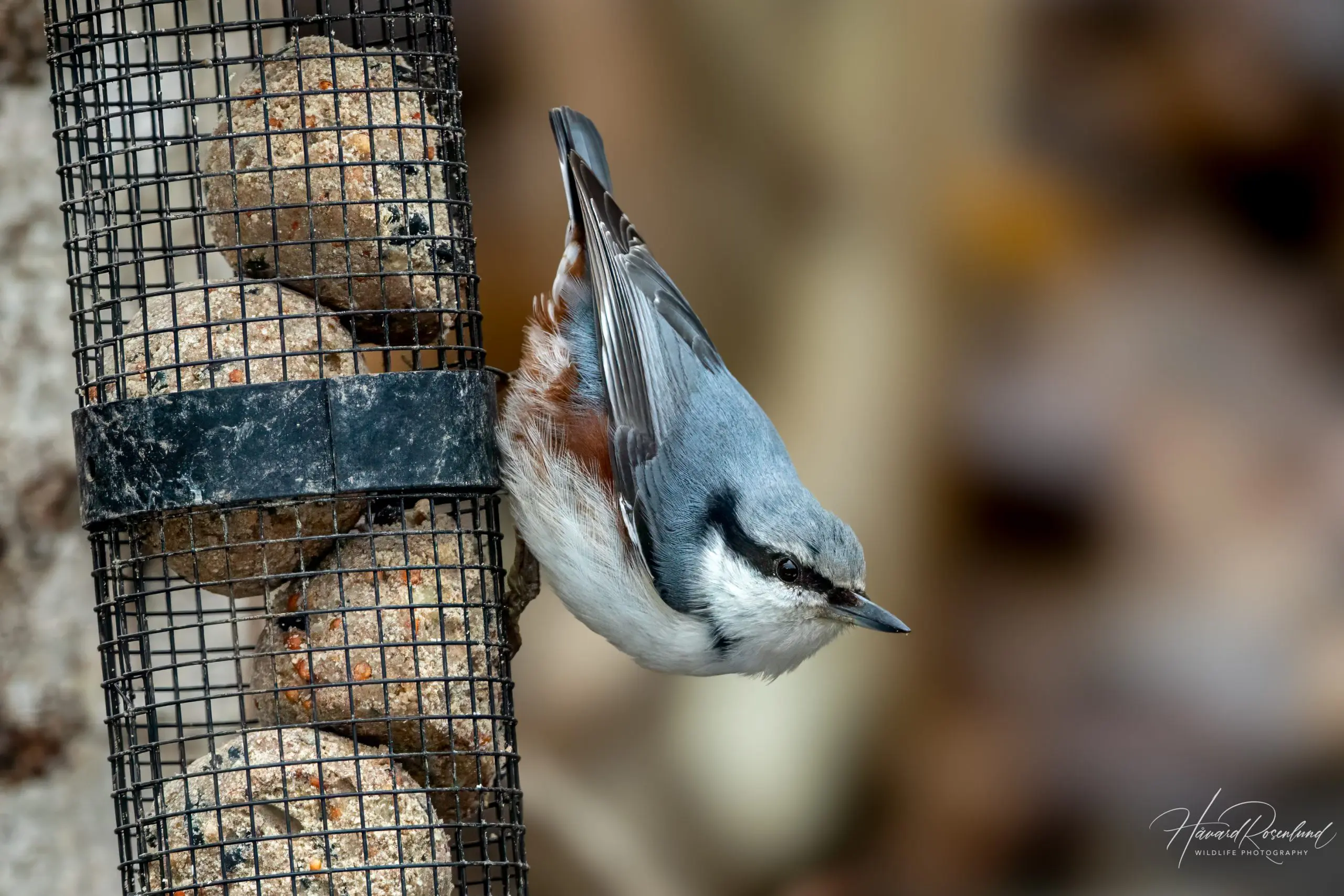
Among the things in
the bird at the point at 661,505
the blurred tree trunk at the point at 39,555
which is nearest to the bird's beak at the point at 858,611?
the bird at the point at 661,505

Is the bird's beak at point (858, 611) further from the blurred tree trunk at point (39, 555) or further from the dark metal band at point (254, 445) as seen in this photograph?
the blurred tree trunk at point (39, 555)

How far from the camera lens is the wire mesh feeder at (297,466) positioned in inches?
147

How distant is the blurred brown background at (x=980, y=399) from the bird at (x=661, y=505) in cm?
180

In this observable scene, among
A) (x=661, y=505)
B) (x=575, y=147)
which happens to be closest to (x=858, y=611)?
(x=661, y=505)

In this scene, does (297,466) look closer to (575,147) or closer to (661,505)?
(661,505)

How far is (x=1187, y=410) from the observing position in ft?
22.0

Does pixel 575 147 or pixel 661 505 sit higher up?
pixel 575 147

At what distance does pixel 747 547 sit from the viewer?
4434 millimetres

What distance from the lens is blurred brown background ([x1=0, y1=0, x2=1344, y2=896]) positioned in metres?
6.39

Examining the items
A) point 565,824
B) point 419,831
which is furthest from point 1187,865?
point 419,831

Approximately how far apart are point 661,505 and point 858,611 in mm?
569

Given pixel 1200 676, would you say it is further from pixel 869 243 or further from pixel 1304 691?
pixel 869 243

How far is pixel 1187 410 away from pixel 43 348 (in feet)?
13.9

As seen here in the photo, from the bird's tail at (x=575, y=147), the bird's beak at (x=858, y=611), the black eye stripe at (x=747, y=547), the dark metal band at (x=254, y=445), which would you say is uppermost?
the bird's tail at (x=575, y=147)
